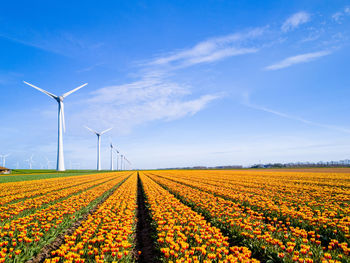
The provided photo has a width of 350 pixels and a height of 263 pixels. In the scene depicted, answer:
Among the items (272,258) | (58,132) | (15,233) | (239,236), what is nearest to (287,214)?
(239,236)

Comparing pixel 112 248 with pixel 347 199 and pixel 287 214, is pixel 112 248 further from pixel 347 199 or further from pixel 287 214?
pixel 347 199

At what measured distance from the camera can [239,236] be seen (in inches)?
299

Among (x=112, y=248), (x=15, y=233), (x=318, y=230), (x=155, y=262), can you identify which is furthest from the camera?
(x=318, y=230)

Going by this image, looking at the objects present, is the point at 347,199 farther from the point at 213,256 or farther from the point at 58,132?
the point at 58,132

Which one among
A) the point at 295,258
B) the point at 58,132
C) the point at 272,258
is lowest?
the point at 272,258

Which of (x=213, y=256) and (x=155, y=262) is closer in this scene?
(x=213, y=256)

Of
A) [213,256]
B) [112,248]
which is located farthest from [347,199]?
[112,248]

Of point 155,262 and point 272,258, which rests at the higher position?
point 272,258

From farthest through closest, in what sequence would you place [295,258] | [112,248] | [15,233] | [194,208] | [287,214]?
1. [194,208]
2. [287,214]
3. [15,233]
4. [112,248]
5. [295,258]

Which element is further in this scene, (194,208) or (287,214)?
(194,208)

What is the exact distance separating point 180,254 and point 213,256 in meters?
1.05

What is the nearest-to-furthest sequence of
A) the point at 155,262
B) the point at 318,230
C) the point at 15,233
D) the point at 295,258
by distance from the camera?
the point at 295,258 → the point at 155,262 → the point at 15,233 → the point at 318,230

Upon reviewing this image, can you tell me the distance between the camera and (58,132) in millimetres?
63469

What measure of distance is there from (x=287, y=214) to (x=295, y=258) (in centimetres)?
536
